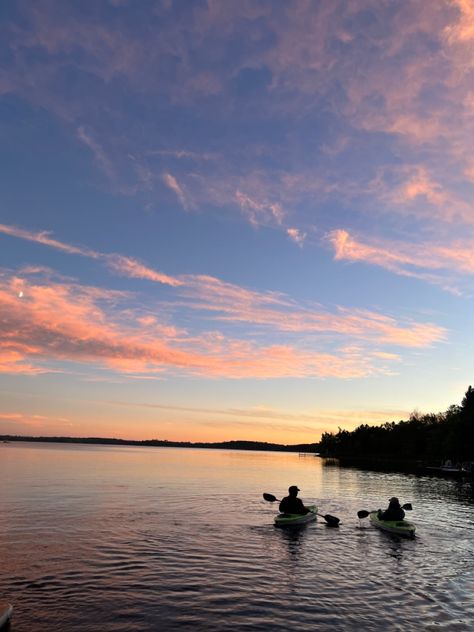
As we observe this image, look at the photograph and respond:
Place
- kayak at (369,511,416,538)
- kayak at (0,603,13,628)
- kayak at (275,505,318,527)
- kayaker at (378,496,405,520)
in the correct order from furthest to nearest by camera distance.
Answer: kayak at (275,505,318,527), kayaker at (378,496,405,520), kayak at (369,511,416,538), kayak at (0,603,13,628)

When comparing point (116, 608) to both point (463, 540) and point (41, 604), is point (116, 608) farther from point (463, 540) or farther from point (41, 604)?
point (463, 540)

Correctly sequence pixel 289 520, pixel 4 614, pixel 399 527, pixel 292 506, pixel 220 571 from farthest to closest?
pixel 292 506
pixel 289 520
pixel 399 527
pixel 220 571
pixel 4 614

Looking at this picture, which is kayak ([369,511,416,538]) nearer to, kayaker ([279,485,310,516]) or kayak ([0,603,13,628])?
kayaker ([279,485,310,516])

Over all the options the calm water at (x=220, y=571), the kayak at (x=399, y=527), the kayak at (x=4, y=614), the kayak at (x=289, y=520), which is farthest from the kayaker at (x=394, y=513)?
the kayak at (x=4, y=614)

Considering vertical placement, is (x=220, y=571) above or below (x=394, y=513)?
below

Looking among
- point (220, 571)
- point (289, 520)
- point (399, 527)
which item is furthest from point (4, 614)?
point (399, 527)

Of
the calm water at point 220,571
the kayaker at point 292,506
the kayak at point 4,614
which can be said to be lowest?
the calm water at point 220,571

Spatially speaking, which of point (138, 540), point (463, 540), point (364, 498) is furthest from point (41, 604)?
point (364, 498)

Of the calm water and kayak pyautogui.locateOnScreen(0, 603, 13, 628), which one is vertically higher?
kayak pyautogui.locateOnScreen(0, 603, 13, 628)

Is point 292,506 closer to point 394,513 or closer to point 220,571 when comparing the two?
point 394,513

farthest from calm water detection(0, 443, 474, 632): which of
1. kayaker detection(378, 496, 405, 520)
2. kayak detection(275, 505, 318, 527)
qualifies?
kayaker detection(378, 496, 405, 520)

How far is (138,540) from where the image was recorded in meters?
29.3

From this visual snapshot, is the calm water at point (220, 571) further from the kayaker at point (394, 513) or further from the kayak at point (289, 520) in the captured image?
the kayaker at point (394, 513)

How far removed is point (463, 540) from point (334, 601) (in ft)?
61.2
